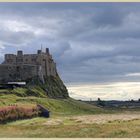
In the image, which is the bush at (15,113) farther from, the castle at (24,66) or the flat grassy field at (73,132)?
the castle at (24,66)

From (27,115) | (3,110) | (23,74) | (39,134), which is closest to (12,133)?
(39,134)

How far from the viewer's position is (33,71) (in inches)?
6235

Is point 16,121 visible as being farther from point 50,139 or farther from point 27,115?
point 50,139

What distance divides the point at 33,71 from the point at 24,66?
136 inches

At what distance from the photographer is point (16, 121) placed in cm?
6656

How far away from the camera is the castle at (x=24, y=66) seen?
15725 cm

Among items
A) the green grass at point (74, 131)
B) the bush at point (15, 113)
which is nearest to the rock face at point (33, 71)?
the bush at point (15, 113)

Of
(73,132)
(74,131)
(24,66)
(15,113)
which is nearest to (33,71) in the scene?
(24,66)

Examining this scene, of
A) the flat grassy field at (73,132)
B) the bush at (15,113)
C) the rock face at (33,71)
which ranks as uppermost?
the rock face at (33,71)

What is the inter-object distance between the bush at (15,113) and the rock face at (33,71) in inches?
2885

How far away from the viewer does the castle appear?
15725cm

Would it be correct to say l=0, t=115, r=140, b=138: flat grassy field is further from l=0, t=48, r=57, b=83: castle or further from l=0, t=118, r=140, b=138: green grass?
l=0, t=48, r=57, b=83: castle

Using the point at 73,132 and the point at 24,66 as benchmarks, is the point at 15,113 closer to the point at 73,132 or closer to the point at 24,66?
the point at 73,132

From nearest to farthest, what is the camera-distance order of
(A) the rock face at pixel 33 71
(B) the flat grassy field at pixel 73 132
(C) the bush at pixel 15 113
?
1. (B) the flat grassy field at pixel 73 132
2. (C) the bush at pixel 15 113
3. (A) the rock face at pixel 33 71
